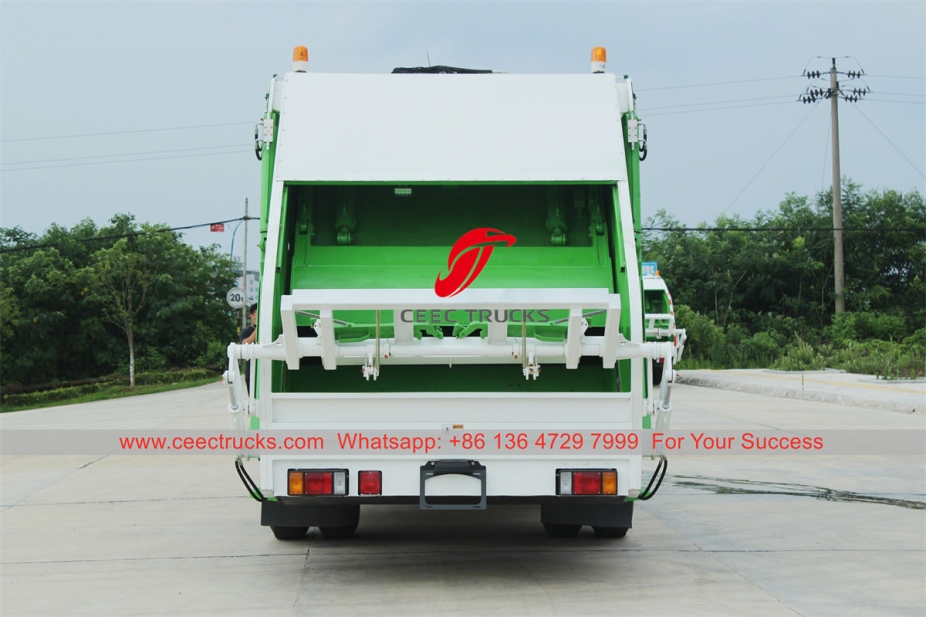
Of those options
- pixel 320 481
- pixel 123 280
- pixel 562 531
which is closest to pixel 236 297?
pixel 123 280

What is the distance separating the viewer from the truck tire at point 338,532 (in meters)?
7.12

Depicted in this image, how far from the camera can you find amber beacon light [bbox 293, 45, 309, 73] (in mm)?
6496

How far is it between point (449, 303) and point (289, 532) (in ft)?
8.89

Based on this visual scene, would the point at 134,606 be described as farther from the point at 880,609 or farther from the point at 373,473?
the point at 880,609

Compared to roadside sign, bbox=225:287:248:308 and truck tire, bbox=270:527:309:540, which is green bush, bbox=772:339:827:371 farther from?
truck tire, bbox=270:527:309:540

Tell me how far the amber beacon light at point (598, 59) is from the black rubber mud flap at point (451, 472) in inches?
103

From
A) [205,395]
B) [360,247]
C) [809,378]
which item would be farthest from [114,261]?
[360,247]

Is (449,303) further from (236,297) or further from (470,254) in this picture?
(236,297)

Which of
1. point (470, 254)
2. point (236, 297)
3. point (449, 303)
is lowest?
point (449, 303)

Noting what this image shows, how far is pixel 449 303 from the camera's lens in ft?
16.7

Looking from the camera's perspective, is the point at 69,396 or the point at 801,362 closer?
the point at 801,362

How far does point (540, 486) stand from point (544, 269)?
5.28 feet

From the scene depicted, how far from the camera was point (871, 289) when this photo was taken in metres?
42.1

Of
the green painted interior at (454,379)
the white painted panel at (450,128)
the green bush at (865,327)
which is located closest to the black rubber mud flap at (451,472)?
the green painted interior at (454,379)
